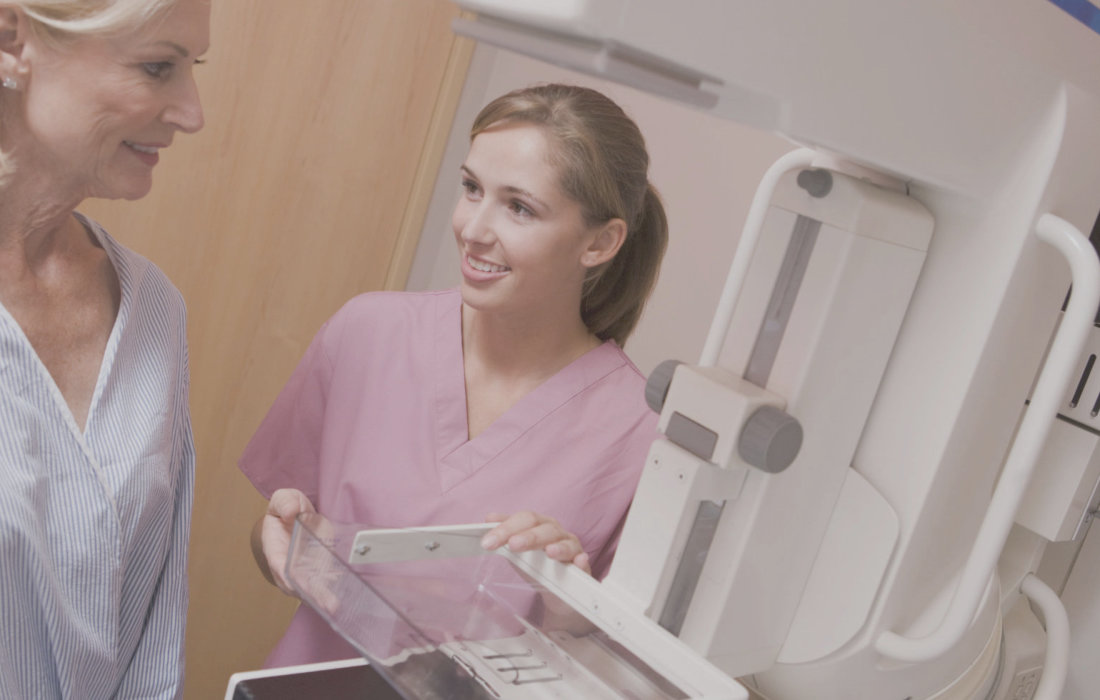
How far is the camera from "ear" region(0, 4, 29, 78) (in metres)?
0.99

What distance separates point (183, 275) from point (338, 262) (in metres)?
0.33

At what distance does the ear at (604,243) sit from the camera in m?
1.45

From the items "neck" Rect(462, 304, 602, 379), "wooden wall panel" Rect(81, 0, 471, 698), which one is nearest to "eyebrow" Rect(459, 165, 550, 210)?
"neck" Rect(462, 304, 602, 379)

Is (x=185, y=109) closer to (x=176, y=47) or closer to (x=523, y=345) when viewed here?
(x=176, y=47)

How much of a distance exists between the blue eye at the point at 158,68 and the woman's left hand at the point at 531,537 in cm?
55

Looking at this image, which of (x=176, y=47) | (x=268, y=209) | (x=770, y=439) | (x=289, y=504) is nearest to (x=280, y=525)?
(x=289, y=504)

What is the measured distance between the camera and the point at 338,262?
223 cm

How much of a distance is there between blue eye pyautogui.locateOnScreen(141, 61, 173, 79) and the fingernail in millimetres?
552

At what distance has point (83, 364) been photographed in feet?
3.68

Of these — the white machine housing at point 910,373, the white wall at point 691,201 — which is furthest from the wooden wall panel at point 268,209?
the white machine housing at point 910,373

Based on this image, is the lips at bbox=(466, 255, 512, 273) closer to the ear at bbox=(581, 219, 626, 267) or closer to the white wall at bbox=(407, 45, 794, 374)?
the ear at bbox=(581, 219, 626, 267)

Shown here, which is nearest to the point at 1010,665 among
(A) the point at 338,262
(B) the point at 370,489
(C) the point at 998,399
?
(C) the point at 998,399

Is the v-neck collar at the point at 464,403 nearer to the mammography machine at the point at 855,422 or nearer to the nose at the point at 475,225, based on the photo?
the nose at the point at 475,225

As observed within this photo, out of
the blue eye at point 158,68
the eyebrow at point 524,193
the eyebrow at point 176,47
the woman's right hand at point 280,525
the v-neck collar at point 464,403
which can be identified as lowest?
the woman's right hand at point 280,525
